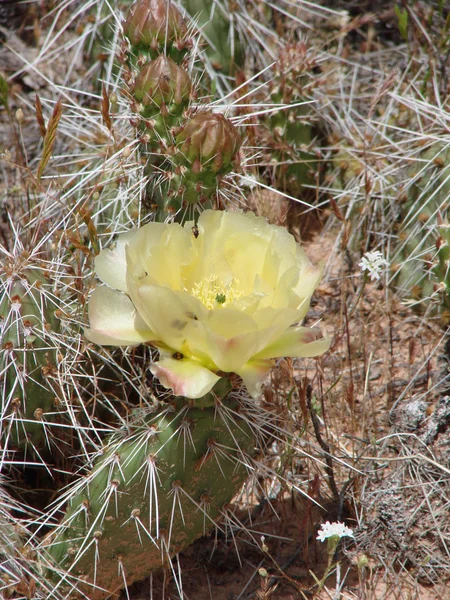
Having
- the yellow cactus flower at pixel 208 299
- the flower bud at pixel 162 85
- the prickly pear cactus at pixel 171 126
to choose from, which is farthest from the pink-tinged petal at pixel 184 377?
the flower bud at pixel 162 85

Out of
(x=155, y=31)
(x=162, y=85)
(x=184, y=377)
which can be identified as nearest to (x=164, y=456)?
(x=184, y=377)

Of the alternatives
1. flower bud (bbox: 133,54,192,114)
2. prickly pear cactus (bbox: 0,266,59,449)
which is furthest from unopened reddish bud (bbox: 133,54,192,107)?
prickly pear cactus (bbox: 0,266,59,449)

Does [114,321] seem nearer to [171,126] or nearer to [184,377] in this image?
[184,377]

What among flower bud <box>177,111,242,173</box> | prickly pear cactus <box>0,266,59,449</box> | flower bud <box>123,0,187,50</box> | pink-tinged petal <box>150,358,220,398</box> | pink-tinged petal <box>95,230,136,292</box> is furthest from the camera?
flower bud <box>123,0,187,50</box>

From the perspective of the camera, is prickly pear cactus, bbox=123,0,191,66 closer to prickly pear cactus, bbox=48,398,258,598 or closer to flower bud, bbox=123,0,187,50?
flower bud, bbox=123,0,187,50

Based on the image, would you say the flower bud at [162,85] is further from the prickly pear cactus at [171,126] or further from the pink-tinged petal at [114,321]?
the pink-tinged petal at [114,321]

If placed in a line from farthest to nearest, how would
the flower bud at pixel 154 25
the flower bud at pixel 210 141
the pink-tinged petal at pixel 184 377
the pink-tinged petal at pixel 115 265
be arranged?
the flower bud at pixel 154 25
the flower bud at pixel 210 141
the pink-tinged petal at pixel 115 265
the pink-tinged petal at pixel 184 377

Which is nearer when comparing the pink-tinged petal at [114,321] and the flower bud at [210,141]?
the pink-tinged petal at [114,321]
